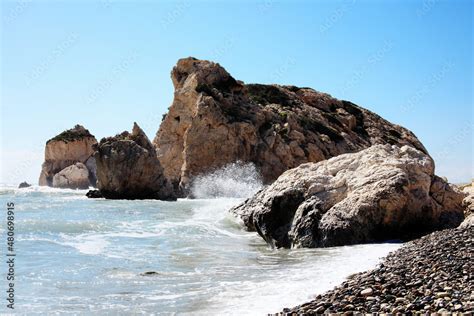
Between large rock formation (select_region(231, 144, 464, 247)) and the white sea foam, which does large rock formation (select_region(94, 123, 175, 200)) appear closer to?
the white sea foam

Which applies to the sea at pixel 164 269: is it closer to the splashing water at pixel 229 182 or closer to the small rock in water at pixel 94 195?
the small rock in water at pixel 94 195

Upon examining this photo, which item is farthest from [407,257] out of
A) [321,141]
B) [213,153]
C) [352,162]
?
[321,141]

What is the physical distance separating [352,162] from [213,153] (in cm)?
3099

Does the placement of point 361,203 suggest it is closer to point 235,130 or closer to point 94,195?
point 94,195

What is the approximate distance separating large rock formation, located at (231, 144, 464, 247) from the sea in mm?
691

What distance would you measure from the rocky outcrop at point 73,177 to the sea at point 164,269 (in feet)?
156

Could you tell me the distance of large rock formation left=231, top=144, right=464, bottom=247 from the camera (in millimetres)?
14602

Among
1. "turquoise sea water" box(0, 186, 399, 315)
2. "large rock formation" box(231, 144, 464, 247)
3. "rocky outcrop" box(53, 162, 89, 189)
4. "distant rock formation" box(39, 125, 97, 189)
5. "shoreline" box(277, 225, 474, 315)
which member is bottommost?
"turquoise sea water" box(0, 186, 399, 315)

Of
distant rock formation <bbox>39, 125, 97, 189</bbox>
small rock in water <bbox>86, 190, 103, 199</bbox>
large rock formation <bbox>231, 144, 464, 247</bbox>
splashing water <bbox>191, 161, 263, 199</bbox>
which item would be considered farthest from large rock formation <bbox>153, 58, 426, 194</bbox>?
large rock formation <bbox>231, 144, 464, 247</bbox>

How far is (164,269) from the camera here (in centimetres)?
1237

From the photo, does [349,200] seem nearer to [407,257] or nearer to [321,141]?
[407,257]

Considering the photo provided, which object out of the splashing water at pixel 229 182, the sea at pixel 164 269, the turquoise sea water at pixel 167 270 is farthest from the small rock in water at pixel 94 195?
the turquoise sea water at pixel 167 270

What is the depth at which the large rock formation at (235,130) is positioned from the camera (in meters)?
47.8

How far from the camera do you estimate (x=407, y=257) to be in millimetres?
10969
